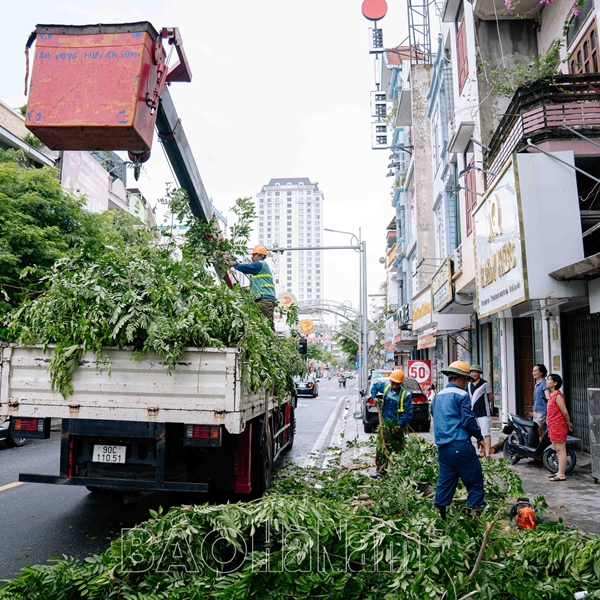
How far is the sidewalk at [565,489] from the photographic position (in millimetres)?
6335

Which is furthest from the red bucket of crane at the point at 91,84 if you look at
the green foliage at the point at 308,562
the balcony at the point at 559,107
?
the balcony at the point at 559,107

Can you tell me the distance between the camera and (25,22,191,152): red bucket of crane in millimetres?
5328

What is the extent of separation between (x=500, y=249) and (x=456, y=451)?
602cm

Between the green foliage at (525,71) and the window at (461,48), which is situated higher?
the window at (461,48)

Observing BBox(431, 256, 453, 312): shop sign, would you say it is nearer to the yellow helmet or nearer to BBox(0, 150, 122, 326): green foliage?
BBox(0, 150, 122, 326): green foliage

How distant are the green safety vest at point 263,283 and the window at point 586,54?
681 centimetres

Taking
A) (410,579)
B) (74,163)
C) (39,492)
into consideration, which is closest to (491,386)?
(39,492)

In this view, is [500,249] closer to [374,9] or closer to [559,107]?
[559,107]

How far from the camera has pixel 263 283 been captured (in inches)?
347

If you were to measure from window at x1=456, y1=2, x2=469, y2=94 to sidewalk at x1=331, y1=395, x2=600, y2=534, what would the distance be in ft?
32.6

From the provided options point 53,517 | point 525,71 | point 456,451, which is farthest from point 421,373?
point 53,517

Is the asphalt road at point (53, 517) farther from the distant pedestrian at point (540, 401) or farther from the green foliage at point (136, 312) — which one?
the distant pedestrian at point (540, 401)

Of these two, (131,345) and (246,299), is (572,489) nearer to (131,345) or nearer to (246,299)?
(246,299)

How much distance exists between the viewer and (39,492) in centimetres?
739
